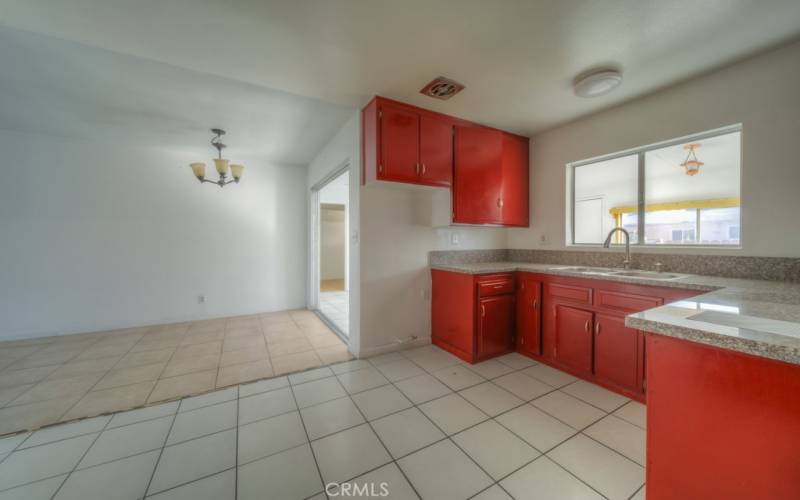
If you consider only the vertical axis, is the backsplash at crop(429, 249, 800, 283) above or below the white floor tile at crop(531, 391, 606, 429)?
above

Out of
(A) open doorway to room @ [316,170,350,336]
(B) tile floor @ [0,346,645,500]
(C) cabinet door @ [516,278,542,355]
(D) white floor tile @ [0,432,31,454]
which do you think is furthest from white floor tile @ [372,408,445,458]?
(A) open doorway to room @ [316,170,350,336]

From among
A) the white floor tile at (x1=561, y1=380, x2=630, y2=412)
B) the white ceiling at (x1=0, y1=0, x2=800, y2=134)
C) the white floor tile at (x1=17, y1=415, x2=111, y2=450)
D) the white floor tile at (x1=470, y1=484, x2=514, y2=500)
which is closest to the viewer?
the white floor tile at (x1=470, y1=484, x2=514, y2=500)

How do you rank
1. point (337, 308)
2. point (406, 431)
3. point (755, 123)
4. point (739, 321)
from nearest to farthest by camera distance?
point (739, 321), point (406, 431), point (755, 123), point (337, 308)

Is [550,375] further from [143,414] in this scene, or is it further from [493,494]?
[143,414]

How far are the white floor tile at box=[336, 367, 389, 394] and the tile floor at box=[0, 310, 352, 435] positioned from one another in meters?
0.39

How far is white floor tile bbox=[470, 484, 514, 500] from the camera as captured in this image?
125 centimetres

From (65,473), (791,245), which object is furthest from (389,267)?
(791,245)

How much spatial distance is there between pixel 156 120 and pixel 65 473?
3.09m

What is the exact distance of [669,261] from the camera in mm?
2297

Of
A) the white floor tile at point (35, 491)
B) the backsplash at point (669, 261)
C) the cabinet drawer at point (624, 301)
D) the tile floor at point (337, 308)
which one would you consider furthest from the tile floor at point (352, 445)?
the tile floor at point (337, 308)

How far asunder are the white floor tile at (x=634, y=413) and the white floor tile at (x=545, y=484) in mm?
748

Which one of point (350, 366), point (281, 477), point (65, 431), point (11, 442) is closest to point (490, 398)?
point (350, 366)

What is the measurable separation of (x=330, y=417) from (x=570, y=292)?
6.94ft

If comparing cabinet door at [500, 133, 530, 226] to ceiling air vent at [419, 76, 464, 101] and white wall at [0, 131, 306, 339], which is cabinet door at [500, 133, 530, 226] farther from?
white wall at [0, 131, 306, 339]
